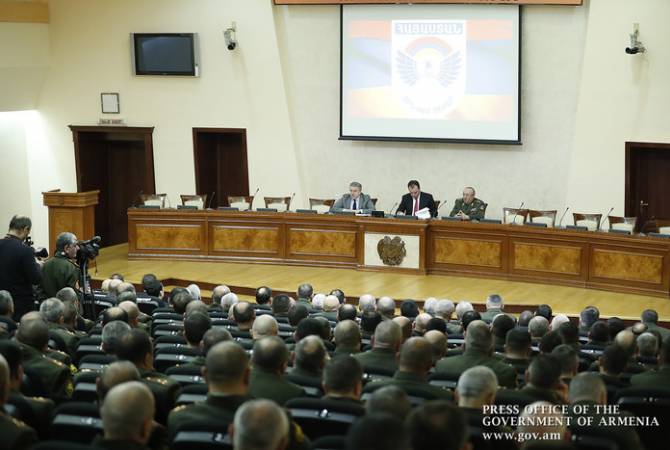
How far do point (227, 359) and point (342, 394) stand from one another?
0.53 m

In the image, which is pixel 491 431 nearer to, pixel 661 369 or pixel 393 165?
pixel 661 369

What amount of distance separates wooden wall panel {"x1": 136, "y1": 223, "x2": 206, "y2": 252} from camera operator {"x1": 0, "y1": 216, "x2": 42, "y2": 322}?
585 centimetres

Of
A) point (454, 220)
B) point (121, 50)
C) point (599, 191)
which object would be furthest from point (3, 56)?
point (599, 191)

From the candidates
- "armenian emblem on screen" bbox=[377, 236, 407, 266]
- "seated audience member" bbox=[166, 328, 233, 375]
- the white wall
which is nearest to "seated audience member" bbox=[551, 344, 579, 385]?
"seated audience member" bbox=[166, 328, 233, 375]

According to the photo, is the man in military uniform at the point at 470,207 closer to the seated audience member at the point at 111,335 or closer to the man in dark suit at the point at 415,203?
the man in dark suit at the point at 415,203

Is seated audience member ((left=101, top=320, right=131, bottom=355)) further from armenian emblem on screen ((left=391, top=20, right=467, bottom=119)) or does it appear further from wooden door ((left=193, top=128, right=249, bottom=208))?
wooden door ((left=193, top=128, right=249, bottom=208))

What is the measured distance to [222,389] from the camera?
402 cm

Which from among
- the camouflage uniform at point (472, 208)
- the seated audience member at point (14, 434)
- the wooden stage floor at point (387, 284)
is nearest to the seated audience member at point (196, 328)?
the seated audience member at point (14, 434)

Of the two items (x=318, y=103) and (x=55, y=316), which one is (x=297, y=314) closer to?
(x=55, y=316)

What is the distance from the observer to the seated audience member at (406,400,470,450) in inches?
120

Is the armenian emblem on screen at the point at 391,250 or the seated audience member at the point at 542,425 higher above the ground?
the seated audience member at the point at 542,425

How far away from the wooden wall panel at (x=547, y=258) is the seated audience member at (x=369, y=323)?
18.5ft

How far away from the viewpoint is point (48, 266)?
327 inches

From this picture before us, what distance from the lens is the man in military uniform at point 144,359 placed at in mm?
4594
